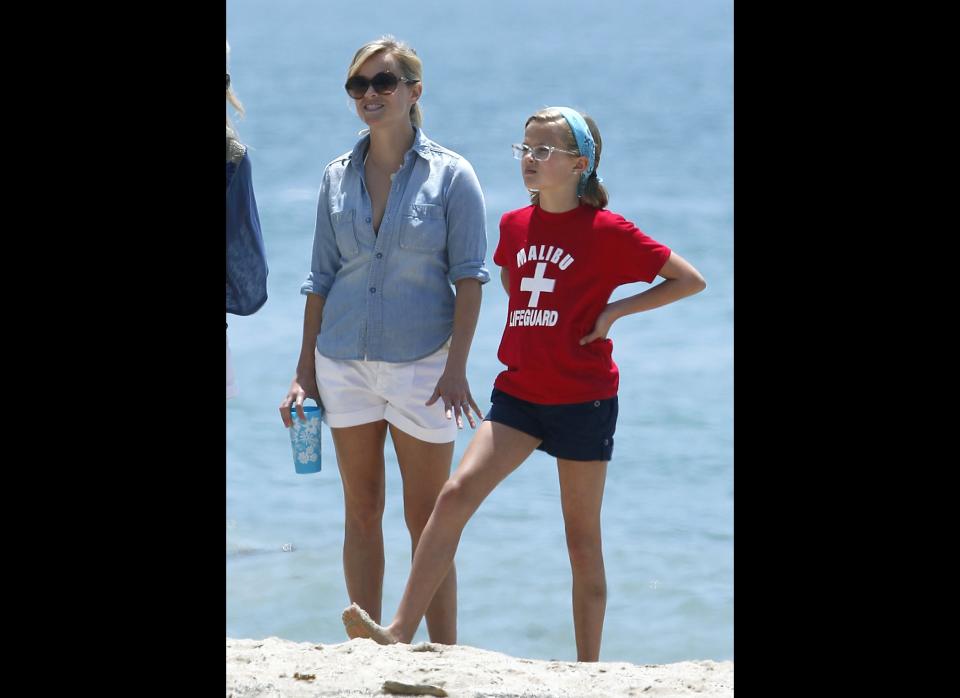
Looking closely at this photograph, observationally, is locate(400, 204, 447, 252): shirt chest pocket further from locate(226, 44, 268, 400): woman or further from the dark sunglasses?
locate(226, 44, 268, 400): woman

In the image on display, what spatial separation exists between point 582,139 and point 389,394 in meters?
0.89

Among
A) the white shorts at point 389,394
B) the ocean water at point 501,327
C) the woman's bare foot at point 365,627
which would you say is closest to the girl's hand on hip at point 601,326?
the white shorts at point 389,394

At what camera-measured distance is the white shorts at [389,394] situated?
3.84 m

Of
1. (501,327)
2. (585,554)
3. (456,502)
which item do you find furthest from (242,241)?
(501,327)

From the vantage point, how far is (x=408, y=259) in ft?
12.7

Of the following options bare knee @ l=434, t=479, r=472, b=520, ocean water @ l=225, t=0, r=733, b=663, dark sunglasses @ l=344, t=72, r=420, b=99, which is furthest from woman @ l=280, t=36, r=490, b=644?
ocean water @ l=225, t=0, r=733, b=663

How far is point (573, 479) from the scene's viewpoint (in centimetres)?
372

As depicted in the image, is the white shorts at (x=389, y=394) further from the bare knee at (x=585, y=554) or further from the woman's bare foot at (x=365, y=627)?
the woman's bare foot at (x=365, y=627)

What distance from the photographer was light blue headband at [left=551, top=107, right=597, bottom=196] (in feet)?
12.5

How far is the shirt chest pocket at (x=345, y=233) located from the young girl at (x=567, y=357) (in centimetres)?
47

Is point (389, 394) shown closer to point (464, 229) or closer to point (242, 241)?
point (464, 229)
